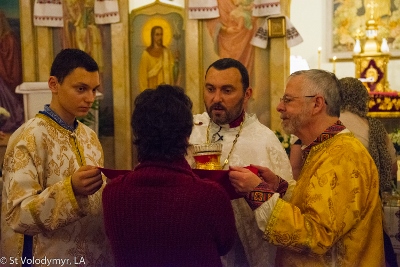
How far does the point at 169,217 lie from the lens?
1.62m

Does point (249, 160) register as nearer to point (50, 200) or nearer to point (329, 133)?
point (329, 133)

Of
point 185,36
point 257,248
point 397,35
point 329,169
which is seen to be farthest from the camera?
point 397,35

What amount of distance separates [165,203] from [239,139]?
1051mm

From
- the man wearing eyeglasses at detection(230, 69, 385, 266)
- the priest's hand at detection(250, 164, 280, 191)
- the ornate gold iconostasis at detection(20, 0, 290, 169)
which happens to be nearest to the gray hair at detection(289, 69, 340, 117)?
the man wearing eyeglasses at detection(230, 69, 385, 266)

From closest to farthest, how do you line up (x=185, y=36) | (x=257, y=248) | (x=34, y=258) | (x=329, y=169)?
1. (x=329, y=169)
2. (x=34, y=258)
3. (x=257, y=248)
4. (x=185, y=36)

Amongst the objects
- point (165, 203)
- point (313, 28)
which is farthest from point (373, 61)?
point (165, 203)

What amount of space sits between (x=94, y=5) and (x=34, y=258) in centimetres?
587

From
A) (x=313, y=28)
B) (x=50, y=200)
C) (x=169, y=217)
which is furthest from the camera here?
(x=313, y=28)

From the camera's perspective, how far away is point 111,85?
→ 298 inches

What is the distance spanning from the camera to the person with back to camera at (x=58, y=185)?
6.64 feet

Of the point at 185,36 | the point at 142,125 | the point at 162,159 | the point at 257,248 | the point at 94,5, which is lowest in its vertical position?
the point at 257,248

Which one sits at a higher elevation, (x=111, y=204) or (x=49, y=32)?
(x=49, y=32)

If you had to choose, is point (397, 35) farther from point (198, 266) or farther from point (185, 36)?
point (198, 266)

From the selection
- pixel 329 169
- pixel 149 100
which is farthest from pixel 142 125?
pixel 329 169
